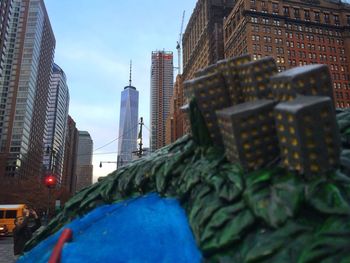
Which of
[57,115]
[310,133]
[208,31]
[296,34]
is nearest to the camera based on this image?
[310,133]

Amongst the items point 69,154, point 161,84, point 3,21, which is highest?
point 161,84

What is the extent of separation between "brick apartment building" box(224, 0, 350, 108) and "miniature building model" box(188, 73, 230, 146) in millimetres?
73034

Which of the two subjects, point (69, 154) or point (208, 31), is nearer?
point (208, 31)

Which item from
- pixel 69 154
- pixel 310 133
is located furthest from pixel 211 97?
pixel 69 154

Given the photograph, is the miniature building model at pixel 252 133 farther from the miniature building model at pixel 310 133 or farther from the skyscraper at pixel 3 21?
the skyscraper at pixel 3 21

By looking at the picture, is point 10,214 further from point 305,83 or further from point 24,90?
point 24,90

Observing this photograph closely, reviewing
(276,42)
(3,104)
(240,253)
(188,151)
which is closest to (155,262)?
(240,253)

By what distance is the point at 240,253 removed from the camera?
2.73 meters

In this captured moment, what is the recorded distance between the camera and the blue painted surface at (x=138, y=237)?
3193 millimetres

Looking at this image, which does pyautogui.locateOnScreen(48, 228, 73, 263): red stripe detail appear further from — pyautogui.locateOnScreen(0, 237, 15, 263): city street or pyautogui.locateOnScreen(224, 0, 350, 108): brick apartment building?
pyautogui.locateOnScreen(224, 0, 350, 108): brick apartment building

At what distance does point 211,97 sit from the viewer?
3.83 metres

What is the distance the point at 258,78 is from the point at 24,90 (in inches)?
4025

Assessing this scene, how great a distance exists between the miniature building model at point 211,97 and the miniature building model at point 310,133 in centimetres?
104

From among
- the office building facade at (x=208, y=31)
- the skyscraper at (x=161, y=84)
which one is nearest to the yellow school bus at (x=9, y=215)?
the office building facade at (x=208, y=31)
